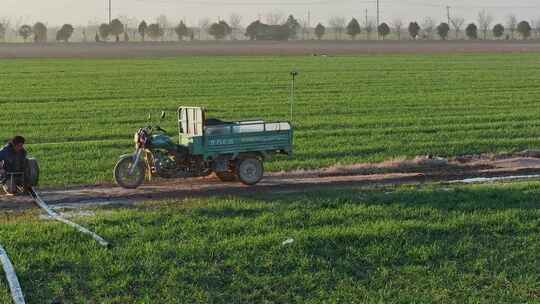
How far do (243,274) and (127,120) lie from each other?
1626cm

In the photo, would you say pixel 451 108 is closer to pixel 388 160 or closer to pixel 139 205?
pixel 388 160

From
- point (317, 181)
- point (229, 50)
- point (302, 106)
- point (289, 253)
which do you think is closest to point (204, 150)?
point (317, 181)

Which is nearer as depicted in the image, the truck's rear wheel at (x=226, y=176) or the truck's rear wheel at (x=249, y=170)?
the truck's rear wheel at (x=249, y=170)

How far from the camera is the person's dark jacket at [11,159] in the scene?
12.6m

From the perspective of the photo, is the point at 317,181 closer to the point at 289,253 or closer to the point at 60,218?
the point at 289,253

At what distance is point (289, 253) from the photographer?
9750mm

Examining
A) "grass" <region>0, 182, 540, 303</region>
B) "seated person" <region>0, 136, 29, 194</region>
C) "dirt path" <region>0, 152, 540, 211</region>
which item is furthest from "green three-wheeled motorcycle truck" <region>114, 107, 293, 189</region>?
"seated person" <region>0, 136, 29, 194</region>

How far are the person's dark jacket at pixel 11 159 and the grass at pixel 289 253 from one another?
1329 millimetres

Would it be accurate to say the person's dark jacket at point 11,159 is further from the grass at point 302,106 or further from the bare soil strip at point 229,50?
the bare soil strip at point 229,50

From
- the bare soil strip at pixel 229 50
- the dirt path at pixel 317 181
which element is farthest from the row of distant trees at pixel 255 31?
the dirt path at pixel 317 181

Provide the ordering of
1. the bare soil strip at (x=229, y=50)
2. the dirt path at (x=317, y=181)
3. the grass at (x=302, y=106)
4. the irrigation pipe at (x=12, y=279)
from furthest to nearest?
the bare soil strip at (x=229, y=50) → the grass at (x=302, y=106) → the dirt path at (x=317, y=181) → the irrigation pipe at (x=12, y=279)

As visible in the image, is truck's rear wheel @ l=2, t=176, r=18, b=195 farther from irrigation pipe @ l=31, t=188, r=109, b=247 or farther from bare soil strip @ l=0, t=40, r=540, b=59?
bare soil strip @ l=0, t=40, r=540, b=59

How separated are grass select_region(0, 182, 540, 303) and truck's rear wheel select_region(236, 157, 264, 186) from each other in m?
1.45

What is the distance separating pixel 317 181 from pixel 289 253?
4775 mm
